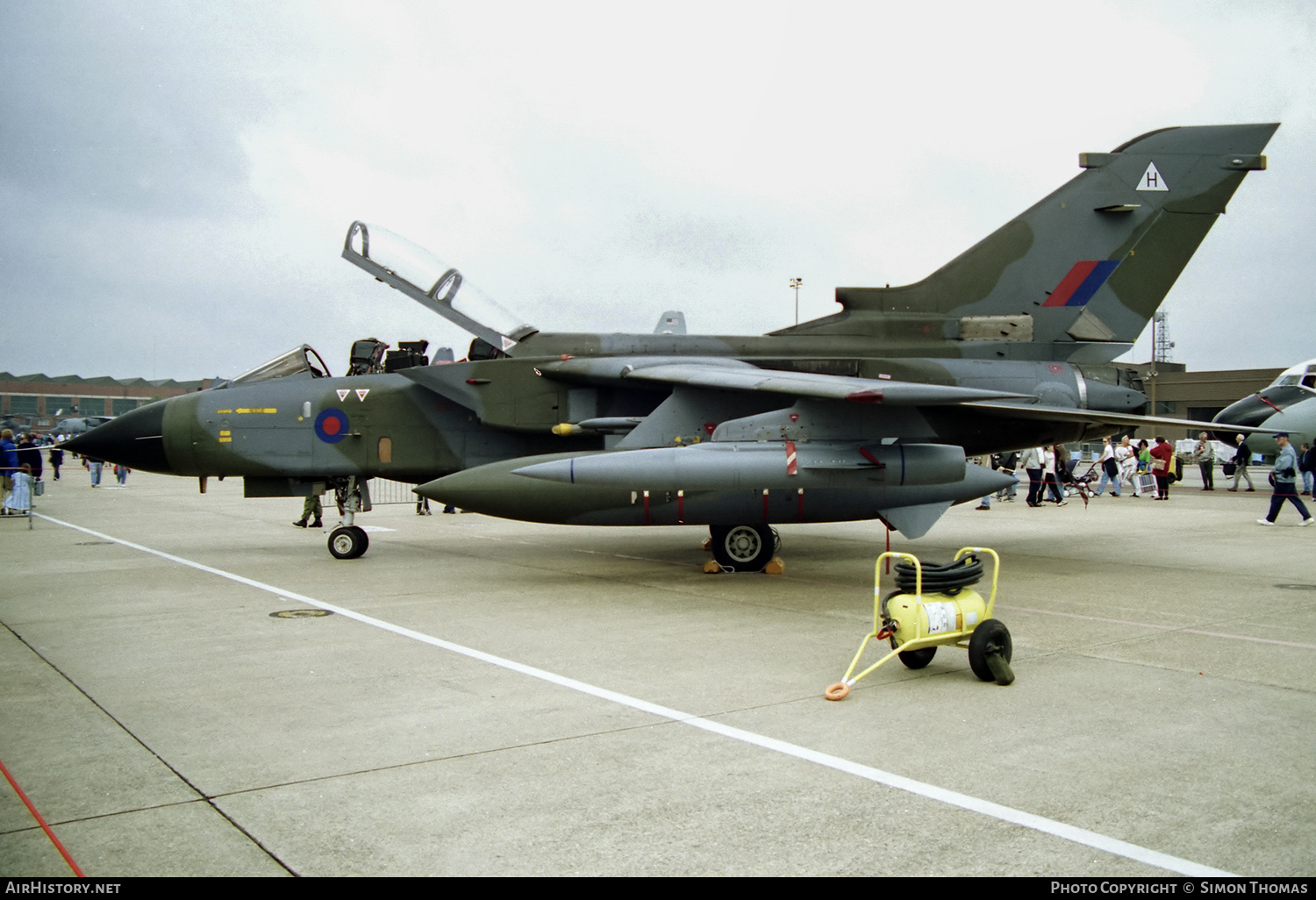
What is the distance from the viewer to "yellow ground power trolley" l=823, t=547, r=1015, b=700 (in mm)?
5391

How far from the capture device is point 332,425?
36.3 ft

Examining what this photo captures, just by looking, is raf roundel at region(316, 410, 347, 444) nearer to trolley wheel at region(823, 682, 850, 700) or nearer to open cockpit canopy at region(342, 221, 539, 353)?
open cockpit canopy at region(342, 221, 539, 353)

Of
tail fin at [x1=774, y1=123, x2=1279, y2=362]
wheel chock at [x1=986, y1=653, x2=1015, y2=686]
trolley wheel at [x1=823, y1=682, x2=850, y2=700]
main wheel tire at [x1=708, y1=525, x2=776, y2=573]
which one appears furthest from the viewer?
tail fin at [x1=774, y1=123, x2=1279, y2=362]

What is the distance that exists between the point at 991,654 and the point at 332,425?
8357 mm

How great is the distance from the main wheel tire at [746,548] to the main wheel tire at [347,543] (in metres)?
4.53

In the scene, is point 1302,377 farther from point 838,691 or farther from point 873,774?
point 873,774

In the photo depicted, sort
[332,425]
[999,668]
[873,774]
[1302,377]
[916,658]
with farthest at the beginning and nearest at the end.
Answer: [1302,377]
[332,425]
[916,658]
[999,668]
[873,774]

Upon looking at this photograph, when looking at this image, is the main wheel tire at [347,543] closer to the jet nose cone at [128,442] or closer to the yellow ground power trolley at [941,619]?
the jet nose cone at [128,442]

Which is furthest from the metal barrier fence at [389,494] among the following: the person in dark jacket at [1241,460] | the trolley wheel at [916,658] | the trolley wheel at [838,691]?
the person in dark jacket at [1241,460]

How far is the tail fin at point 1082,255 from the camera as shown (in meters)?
11.3

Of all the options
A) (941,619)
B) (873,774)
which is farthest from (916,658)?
(873,774)

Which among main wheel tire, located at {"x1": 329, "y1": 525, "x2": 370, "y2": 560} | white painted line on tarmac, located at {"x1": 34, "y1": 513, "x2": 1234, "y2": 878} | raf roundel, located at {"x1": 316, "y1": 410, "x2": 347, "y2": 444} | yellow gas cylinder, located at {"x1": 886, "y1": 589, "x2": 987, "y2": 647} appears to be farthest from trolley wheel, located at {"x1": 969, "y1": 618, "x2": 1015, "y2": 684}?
main wheel tire, located at {"x1": 329, "y1": 525, "x2": 370, "y2": 560}
